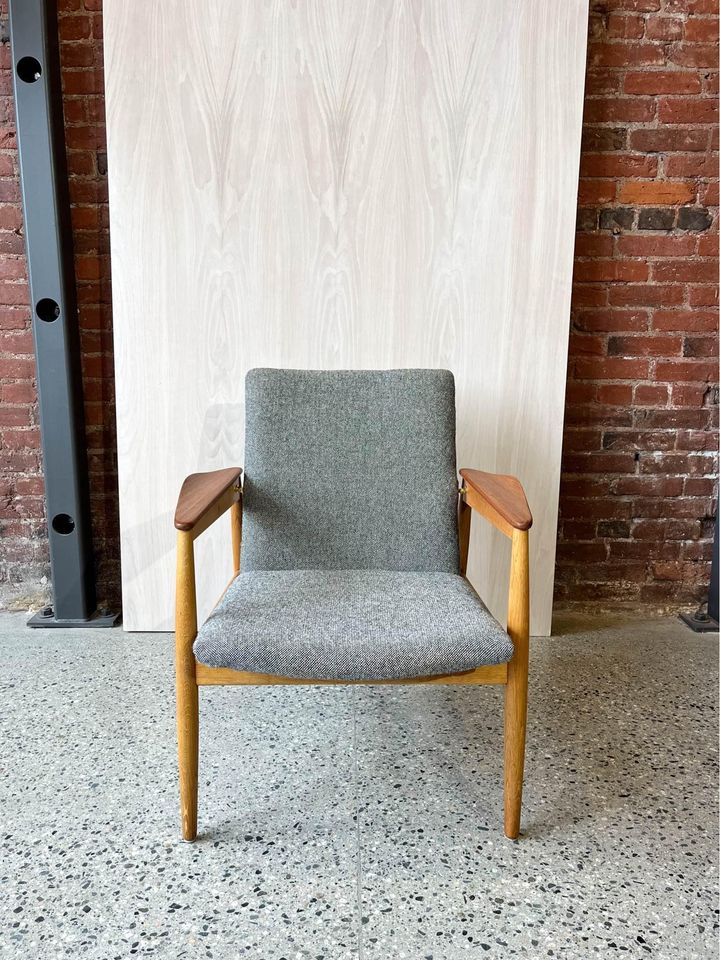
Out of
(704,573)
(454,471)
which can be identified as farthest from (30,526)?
(704,573)

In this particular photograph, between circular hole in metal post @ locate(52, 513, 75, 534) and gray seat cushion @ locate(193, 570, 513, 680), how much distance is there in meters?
1.03

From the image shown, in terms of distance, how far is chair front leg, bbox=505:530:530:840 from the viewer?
1271 millimetres

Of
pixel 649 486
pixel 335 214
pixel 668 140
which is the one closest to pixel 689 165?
pixel 668 140

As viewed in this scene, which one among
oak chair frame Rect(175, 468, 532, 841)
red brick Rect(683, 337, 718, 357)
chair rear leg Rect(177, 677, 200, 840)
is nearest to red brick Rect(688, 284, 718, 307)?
red brick Rect(683, 337, 718, 357)

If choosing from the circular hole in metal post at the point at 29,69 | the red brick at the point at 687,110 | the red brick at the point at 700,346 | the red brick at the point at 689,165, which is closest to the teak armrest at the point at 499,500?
Answer: the red brick at the point at 700,346

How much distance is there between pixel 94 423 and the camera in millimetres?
2264

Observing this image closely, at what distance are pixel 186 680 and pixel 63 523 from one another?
1.16 m

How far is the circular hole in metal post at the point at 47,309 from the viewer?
2.05 metres

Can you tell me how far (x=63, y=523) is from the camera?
2.19m

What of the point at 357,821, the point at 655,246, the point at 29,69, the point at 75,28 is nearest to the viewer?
the point at 357,821

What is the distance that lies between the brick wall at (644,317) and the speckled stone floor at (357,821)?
1.59ft

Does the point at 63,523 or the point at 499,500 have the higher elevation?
the point at 499,500

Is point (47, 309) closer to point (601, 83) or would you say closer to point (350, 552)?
point (350, 552)

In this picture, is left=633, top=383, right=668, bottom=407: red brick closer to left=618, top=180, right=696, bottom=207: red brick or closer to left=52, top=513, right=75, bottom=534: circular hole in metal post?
left=618, top=180, right=696, bottom=207: red brick
